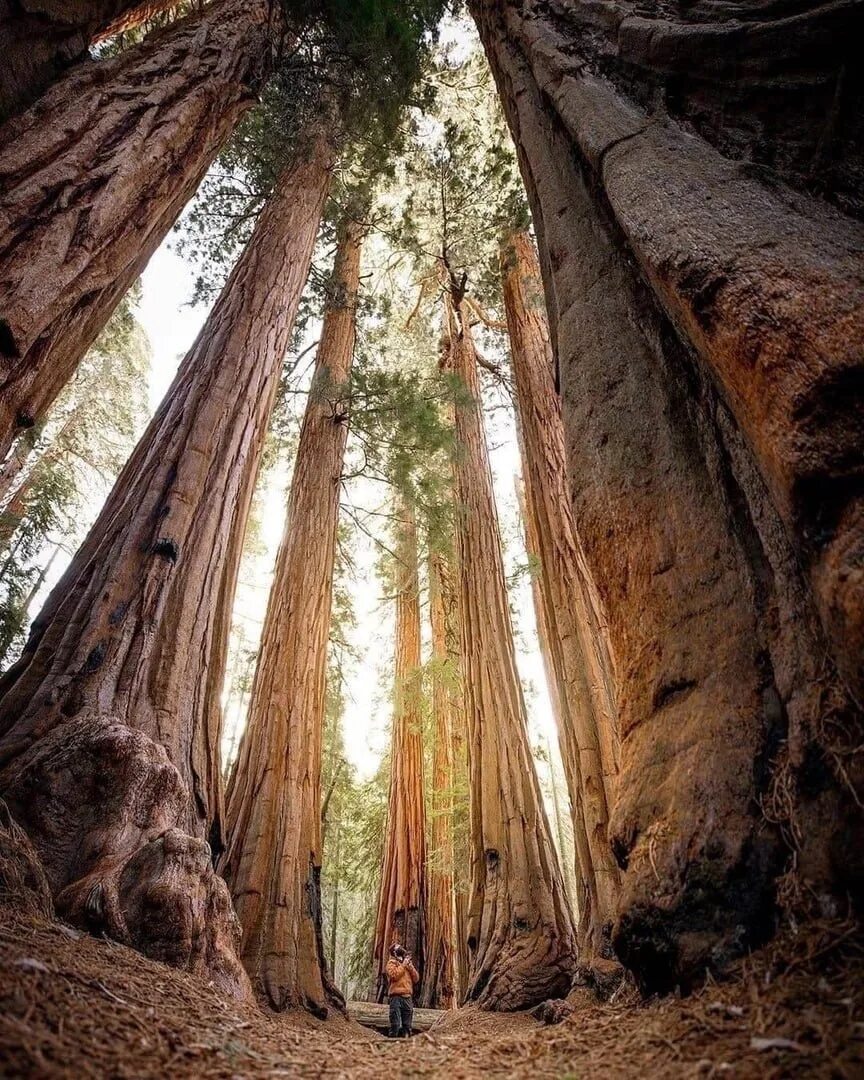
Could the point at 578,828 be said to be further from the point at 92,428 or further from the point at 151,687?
the point at 92,428

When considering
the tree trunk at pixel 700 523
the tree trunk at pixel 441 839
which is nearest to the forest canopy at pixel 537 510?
the tree trunk at pixel 700 523

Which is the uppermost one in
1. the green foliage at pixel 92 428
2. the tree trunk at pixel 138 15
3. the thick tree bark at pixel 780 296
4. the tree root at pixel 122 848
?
the green foliage at pixel 92 428

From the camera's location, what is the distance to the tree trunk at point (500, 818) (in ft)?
12.7

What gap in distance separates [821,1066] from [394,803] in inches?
382

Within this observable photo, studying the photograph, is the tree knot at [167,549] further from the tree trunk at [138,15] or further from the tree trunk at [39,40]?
the tree trunk at [138,15]

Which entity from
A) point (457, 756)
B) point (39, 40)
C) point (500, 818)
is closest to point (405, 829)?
point (457, 756)

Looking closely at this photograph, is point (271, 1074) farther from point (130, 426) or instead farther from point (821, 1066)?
point (130, 426)

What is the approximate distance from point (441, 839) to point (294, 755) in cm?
619

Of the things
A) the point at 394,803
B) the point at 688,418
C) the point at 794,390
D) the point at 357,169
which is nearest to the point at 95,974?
the point at 794,390

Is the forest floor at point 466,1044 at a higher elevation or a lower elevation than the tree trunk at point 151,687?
lower

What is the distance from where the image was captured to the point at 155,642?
2.88 m

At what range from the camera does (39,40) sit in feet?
8.86

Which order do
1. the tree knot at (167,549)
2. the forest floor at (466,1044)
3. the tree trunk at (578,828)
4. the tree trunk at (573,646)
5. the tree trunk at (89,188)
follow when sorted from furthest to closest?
the tree trunk at (573,646) → the tree trunk at (578,828) → the tree knot at (167,549) → the tree trunk at (89,188) → the forest floor at (466,1044)

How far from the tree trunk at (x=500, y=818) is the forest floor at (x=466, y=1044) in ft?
8.62
